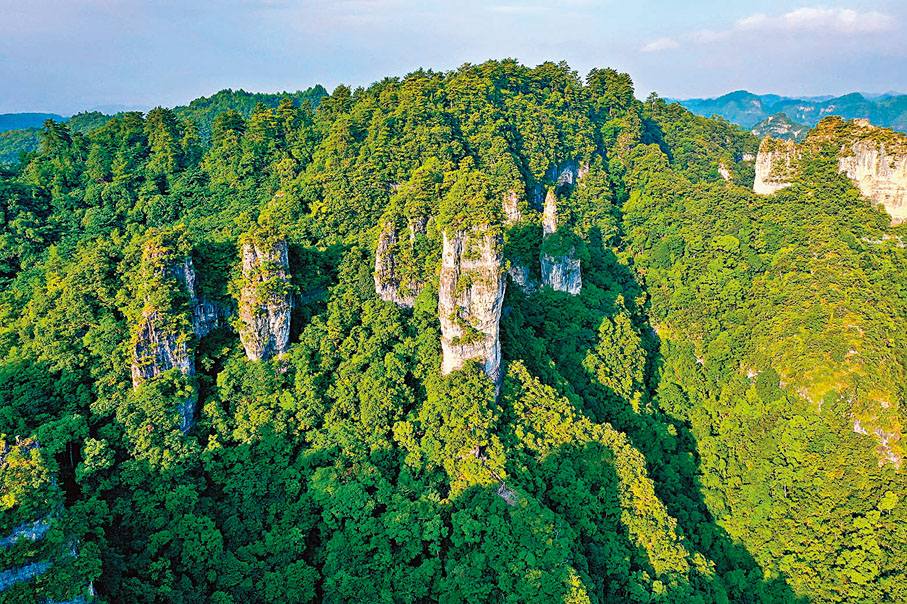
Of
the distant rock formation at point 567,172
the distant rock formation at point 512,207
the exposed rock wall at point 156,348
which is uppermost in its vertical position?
the distant rock formation at point 567,172

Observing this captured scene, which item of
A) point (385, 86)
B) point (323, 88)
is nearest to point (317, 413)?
point (385, 86)

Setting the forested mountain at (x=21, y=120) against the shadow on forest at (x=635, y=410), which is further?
the forested mountain at (x=21, y=120)

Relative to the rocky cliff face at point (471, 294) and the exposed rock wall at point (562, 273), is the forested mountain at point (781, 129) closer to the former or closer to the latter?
the exposed rock wall at point (562, 273)

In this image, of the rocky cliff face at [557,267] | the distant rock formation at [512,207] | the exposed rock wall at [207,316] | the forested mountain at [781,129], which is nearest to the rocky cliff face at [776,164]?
the rocky cliff face at [557,267]

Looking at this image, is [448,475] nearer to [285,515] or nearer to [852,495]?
[285,515]

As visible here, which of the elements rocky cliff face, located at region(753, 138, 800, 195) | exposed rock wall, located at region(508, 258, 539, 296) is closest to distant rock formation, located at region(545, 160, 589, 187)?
exposed rock wall, located at region(508, 258, 539, 296)

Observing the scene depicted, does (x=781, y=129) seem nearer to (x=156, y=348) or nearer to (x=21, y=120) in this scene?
(x=156, y=348)

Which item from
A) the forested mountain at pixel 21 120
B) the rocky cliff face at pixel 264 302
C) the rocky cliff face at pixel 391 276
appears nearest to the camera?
the rocky cliff face at pixel 264 302
